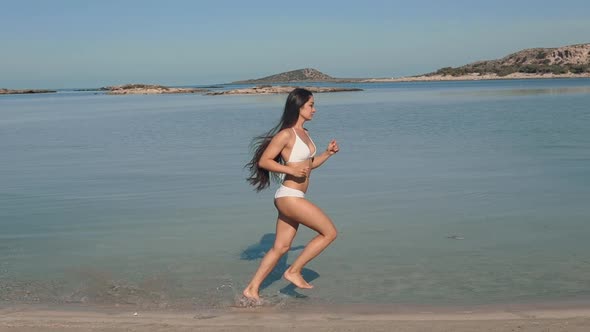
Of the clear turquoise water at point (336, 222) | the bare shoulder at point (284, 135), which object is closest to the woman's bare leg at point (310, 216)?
the bare shoulder at point (284, 135)

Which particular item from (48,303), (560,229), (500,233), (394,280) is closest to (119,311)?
(48,303)

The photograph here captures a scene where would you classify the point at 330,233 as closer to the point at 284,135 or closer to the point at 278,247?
the point at 278,247

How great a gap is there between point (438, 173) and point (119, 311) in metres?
8.92

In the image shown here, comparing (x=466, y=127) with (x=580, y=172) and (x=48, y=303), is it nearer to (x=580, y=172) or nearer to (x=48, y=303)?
(x=580, y=172)

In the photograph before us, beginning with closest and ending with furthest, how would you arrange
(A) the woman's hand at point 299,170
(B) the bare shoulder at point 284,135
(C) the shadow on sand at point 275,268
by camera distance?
(A) the woman's hand at point 299,170 < (B) the bare shoulder at point 284,135 < (C) the shadow on sand at point 275,268

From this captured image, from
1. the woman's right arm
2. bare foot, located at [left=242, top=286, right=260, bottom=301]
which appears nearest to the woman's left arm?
the woman's right arm

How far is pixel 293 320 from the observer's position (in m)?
5.82

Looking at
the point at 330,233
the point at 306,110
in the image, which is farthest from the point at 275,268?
the point at 306,110

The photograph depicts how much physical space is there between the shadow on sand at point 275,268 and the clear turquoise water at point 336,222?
3 centimetres

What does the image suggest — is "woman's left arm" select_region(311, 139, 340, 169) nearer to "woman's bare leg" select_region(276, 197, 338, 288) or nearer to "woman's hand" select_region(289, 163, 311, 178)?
"woman's hand" select_region(289, 163, 311, 178)

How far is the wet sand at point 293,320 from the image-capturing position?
5.45 metres

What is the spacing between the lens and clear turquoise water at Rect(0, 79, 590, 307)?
22.7ft

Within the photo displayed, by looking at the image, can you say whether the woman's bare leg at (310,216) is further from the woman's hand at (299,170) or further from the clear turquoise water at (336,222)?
the clear turquoise water at (336,222)

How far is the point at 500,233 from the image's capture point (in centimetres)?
885
